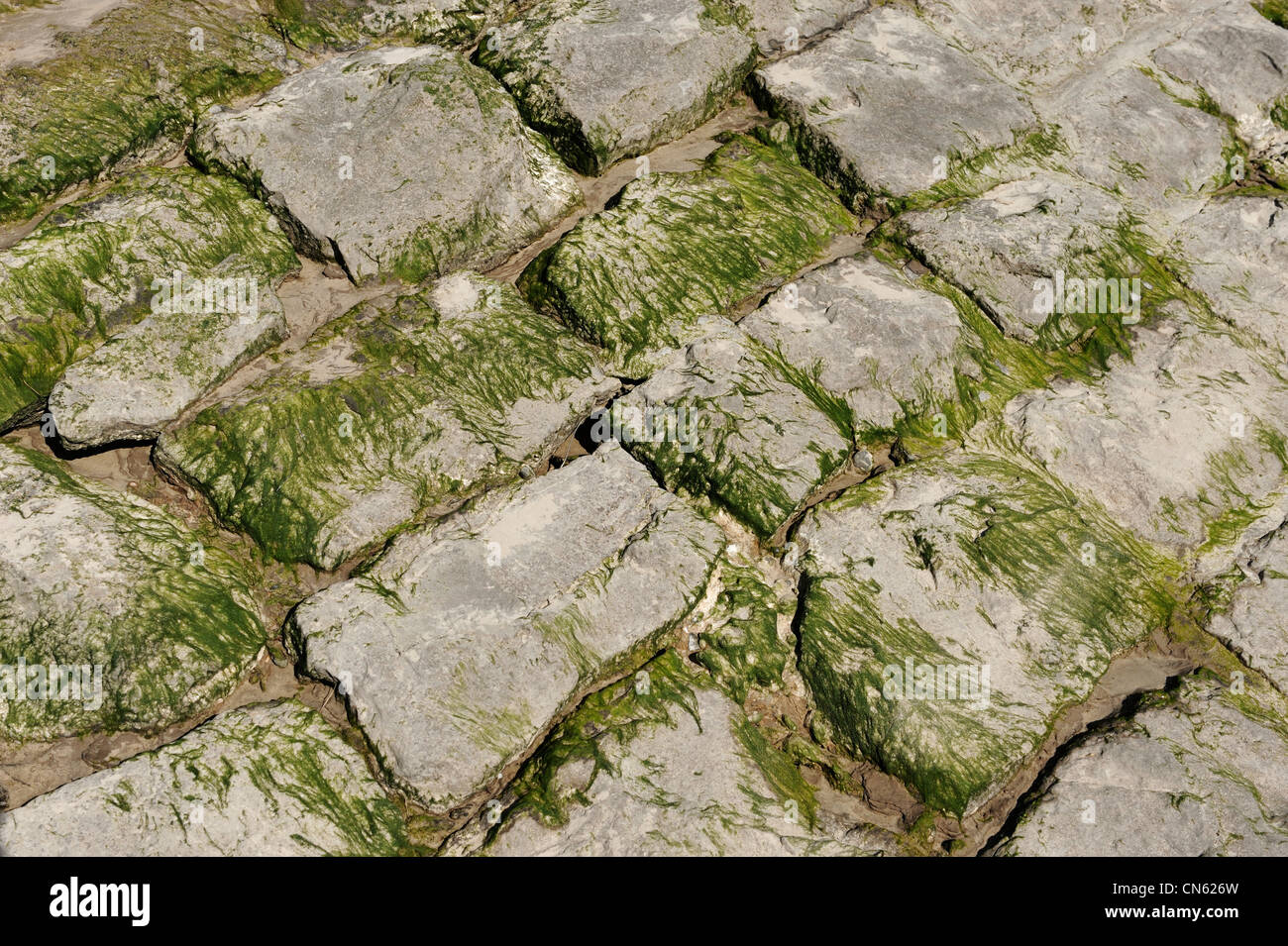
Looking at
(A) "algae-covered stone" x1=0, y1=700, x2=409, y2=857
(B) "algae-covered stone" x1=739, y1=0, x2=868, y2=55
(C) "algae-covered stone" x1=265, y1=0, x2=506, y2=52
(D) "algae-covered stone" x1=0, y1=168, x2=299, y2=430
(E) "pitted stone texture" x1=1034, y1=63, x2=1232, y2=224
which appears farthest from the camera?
(B) "algae-covered stone" x1=739, y1=0, x2=868, y2=55

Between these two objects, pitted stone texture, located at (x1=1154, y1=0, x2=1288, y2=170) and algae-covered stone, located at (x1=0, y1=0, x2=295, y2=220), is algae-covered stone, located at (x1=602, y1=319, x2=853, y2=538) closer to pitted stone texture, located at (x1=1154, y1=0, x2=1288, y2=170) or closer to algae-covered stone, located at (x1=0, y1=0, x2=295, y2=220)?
algae-covered stone, located at (x1=0, y1=0, x2=295, y2=220)

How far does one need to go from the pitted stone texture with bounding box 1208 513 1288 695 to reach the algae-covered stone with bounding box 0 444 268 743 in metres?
4.33

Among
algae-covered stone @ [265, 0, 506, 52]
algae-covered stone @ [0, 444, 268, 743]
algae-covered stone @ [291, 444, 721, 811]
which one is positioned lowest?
algae-covered stone @ [291, 444, 721, 811]

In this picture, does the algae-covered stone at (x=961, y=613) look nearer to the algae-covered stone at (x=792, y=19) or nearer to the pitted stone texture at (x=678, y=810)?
the pitted stone texture at (x=678, y=810)

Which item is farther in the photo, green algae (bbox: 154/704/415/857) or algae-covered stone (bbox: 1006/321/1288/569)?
algae-covered stone (bbox: 1006/321/1288/569)

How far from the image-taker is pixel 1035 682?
454cm

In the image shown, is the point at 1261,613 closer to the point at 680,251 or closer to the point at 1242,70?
the point at 680,251

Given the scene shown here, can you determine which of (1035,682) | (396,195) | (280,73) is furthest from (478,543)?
(280,73)

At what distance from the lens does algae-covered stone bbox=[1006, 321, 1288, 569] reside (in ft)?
17.2

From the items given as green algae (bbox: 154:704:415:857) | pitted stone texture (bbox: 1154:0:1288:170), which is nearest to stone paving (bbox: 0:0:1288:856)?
green algae (bbox: 154:704:415:857)

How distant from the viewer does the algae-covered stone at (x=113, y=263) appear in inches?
194

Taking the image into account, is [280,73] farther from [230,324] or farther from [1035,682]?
[1035,682]

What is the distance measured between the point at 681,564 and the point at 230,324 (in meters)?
2.48

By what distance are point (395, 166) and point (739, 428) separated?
7.69ft
